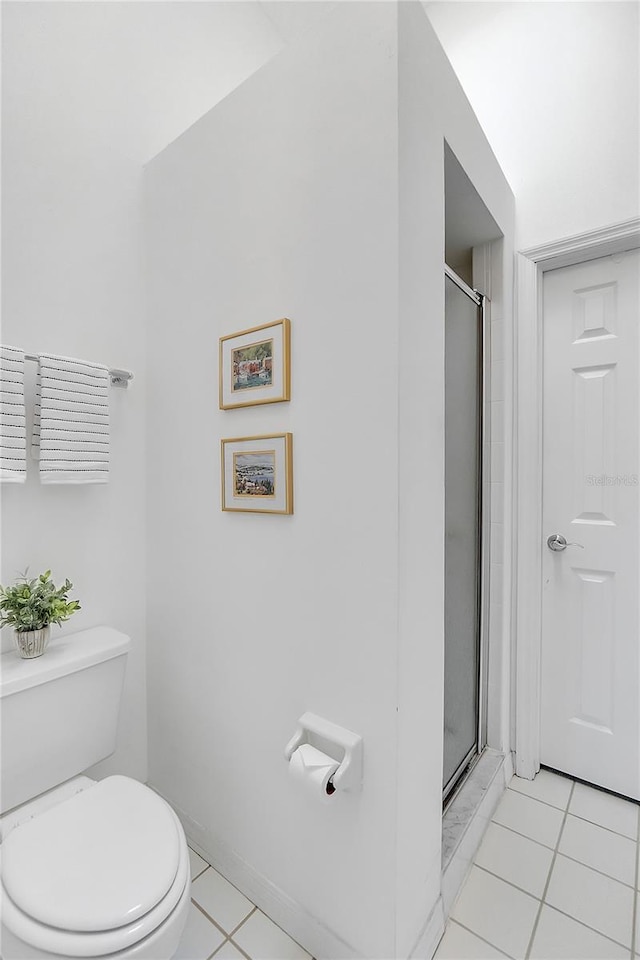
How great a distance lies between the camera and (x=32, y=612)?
129cm

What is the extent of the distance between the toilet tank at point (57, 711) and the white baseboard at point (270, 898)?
0.45 metres

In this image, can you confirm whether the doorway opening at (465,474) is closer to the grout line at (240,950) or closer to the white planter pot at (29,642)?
the grout line at (240,950)

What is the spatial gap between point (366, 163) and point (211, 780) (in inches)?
70.8

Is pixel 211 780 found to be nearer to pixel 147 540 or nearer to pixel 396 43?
pixel 147 540

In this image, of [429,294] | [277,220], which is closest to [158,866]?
[429,294]

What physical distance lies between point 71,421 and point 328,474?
0.81m

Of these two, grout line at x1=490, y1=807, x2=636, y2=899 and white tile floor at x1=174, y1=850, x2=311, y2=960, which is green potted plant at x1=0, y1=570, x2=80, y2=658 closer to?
white tile floor at x1=174, y1=850, x2=311, y2=960

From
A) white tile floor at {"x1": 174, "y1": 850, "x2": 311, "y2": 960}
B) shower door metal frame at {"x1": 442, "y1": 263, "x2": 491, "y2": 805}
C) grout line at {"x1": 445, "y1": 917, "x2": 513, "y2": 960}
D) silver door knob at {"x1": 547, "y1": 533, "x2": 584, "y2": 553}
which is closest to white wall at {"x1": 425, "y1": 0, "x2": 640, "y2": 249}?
shower door metal frame at {"x1": 442, "y1": 263, "x2": 491, "y2": 805}

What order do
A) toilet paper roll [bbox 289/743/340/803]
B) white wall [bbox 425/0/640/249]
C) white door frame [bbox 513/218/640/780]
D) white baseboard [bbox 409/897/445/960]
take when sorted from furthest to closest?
1. white door frame [bbox 513/218/640/780]
2. white wall [bbox 425/0/640/249]
3. white baseboard [bbox 409/897/445/960]
4. toilet paper roll [bbox 289/743/340/803]

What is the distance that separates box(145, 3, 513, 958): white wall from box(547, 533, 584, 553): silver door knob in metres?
0.91

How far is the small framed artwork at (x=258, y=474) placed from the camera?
1270 mm

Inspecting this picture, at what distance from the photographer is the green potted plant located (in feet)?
4.21

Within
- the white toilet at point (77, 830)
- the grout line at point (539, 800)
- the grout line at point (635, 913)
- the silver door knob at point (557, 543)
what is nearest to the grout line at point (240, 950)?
the white toilet at point (77, 830)

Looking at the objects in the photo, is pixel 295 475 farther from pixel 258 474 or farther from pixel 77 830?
pixel 77 830
